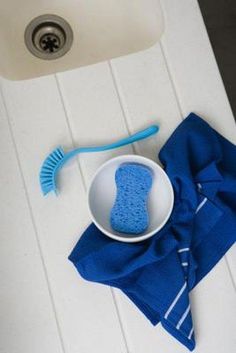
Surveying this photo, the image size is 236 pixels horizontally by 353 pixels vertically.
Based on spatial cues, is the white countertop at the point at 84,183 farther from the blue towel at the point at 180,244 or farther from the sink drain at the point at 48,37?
the sink drain at the point at 48,37

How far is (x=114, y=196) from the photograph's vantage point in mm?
661

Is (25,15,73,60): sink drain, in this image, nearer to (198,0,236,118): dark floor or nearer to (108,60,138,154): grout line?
(108,60,138,154): grout line

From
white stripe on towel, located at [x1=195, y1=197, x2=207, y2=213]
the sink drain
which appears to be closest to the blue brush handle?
white stripe on towel, located at [x1=195, y1=197, x2=207, y2=213]

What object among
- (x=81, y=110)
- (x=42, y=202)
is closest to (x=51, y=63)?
(x=81, y=110)

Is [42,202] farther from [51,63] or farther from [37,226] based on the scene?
[51,63]

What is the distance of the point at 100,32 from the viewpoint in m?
0.87

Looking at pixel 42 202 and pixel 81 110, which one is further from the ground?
pixel 81 110

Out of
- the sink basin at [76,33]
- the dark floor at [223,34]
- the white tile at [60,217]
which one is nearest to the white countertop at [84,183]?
the white tile at [60,217]

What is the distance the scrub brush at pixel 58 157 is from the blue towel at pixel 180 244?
0.14 feet

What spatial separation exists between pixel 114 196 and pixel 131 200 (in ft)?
0.10

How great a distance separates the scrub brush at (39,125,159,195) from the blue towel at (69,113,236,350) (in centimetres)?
4

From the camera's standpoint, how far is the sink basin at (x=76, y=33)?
83 centimetres

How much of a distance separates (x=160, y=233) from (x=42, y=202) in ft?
0.56

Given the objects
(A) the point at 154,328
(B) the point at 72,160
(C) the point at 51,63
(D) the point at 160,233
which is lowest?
(A) the point at 154,328
